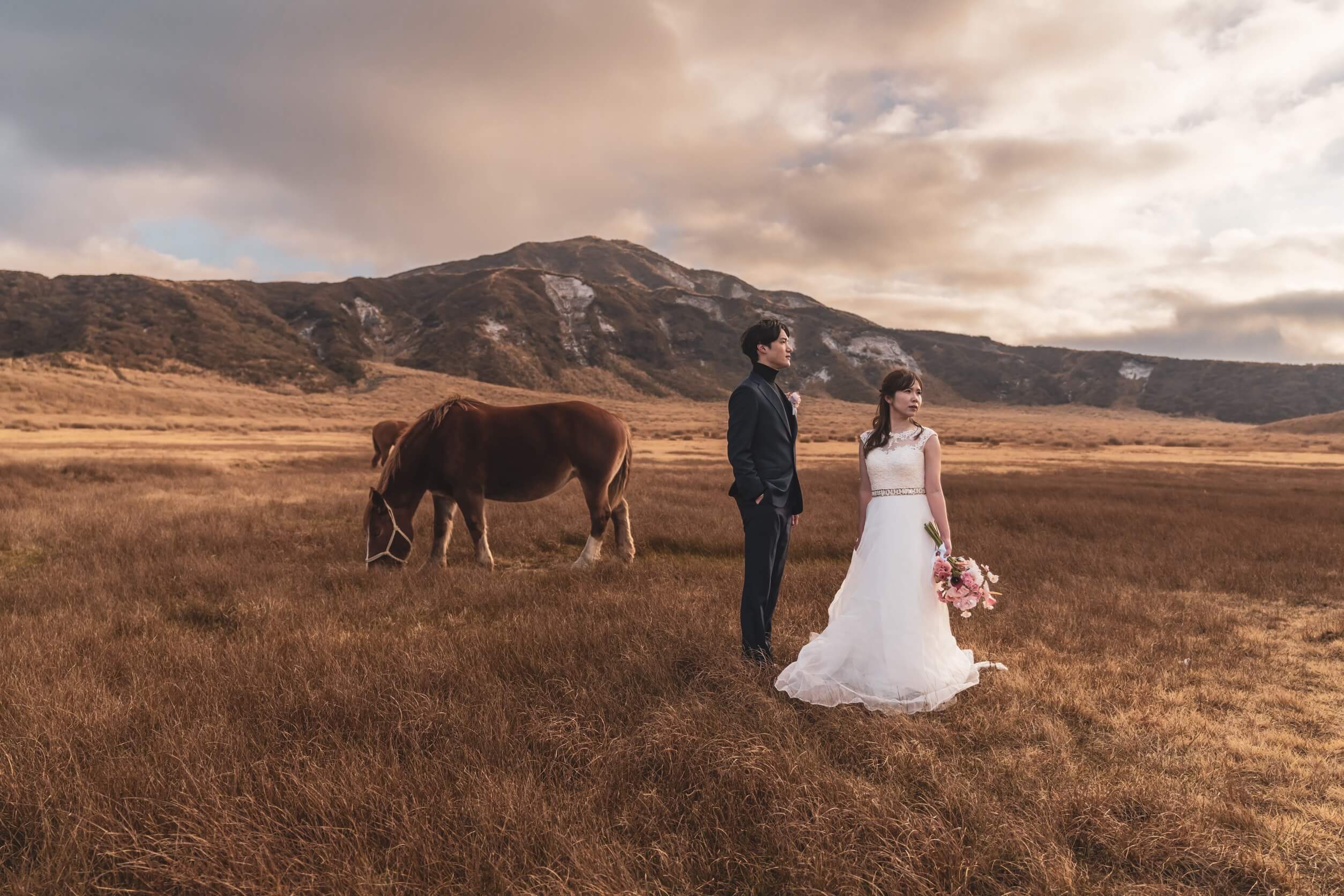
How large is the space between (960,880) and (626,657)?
2871 millimetres

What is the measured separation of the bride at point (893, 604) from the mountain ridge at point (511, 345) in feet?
355

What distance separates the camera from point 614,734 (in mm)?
3846

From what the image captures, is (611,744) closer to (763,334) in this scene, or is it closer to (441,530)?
(763,334)

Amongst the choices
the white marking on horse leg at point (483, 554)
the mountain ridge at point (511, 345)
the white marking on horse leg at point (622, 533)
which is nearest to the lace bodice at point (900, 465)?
the white marking on horse leg at point (622, 533)

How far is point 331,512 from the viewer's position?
13258mm

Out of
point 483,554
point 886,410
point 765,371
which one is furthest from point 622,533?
point 886,410

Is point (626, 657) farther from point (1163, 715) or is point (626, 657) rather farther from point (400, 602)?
point (1163, 715)

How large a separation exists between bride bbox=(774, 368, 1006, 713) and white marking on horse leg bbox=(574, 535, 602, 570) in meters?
4.95

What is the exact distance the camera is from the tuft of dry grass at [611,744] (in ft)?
8.77

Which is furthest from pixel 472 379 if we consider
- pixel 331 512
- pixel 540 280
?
pixel 331 512

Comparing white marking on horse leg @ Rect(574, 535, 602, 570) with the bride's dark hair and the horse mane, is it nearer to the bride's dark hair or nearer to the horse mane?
the horse mane

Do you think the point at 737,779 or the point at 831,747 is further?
the point at 831,747

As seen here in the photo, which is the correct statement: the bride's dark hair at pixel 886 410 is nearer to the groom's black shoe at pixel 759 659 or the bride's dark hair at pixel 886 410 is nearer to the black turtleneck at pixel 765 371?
the black turtleneck at pixel 765 371

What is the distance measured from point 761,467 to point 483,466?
17.5 feet
